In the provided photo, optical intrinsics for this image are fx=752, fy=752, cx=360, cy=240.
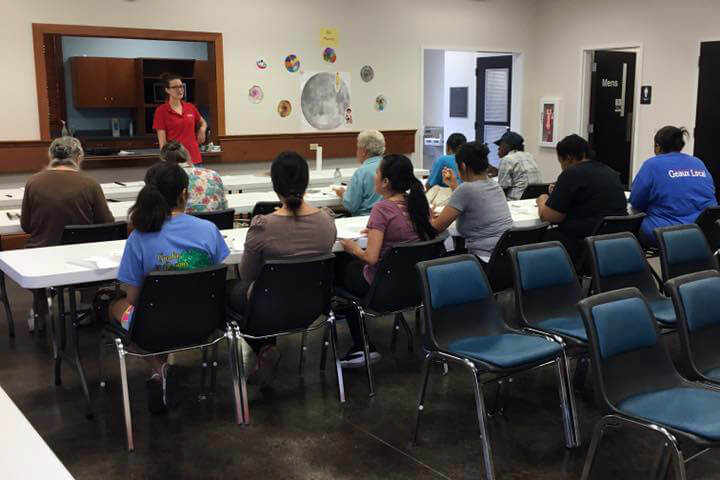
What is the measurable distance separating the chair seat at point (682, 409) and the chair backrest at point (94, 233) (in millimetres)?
2938

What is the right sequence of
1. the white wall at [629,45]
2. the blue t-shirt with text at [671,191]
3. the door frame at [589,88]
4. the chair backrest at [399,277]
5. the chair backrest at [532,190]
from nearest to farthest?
the chair backrest at [399,277] < the blue t-shirt with text at [671,191] < the chair backrest at [532,190] < the white wall at [629,45] < the door frame at [589,88]

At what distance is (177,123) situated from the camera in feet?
22.7

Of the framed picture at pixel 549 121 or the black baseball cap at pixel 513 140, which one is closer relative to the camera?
the black baseball cap at pixel 513 140

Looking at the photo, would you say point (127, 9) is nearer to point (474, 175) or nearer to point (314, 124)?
point (314, 124)

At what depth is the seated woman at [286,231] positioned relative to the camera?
3455 mm

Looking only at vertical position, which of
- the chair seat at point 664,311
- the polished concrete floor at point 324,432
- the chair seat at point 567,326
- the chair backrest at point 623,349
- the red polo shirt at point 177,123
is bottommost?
the polished concrete floor at point 324,432

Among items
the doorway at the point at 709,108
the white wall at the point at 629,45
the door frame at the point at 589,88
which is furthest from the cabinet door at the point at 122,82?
the doorway at the point at 709,108

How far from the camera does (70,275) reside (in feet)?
10.5

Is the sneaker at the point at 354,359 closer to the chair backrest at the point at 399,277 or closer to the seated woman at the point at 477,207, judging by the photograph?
the chair backrest at the point at 399,277

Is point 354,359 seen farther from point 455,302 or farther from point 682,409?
point 682,409

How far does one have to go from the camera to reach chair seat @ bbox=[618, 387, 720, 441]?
2334 millimetres

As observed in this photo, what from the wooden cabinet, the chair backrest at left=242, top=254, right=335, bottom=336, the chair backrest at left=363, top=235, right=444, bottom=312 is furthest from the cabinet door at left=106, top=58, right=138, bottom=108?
the chair backrest at left=242, top=254, right=335, bottom=336

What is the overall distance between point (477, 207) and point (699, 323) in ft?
5.00

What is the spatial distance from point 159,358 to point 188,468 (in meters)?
0.73
